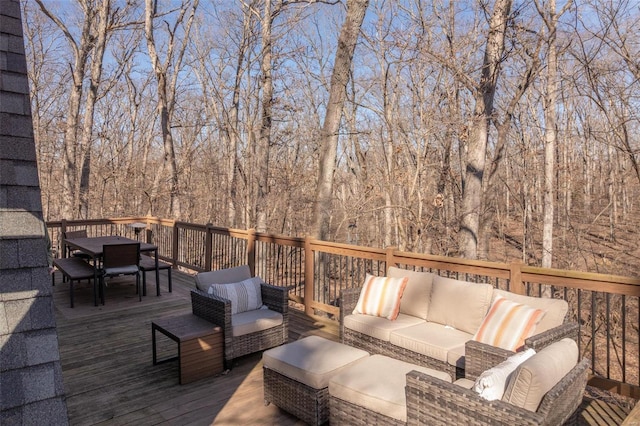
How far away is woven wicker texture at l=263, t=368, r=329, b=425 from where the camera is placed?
2823 millimetres

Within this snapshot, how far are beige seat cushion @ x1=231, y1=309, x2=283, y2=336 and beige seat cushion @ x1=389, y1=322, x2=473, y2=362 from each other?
45.8 inches

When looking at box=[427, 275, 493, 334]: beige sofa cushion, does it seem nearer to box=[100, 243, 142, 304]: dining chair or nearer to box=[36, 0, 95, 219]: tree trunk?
box=[100, 243, 142, 304]: dining chair

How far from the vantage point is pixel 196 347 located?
11.9ft

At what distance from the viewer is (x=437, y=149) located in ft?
31.0

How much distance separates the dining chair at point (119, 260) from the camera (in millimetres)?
5746

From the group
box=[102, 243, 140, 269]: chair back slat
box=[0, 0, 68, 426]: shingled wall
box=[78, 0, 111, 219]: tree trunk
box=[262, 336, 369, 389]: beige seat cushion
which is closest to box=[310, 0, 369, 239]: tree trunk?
box=[102, 243, 140, 269]: chair back slat

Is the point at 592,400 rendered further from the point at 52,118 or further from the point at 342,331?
the point at 52,118

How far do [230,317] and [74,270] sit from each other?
133 inches

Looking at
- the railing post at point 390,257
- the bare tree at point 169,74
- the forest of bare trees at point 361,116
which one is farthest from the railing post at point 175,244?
the railing post at point 390,257

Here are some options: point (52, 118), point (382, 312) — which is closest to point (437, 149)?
point (382, 312)

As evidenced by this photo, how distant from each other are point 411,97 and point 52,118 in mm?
13360

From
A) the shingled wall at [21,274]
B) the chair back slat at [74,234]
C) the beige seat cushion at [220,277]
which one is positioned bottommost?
the beige seat cushion at [220,277]

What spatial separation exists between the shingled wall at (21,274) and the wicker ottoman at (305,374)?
1544 mm

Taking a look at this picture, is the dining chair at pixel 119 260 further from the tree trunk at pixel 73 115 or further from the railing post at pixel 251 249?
the tree trunk at pixel 73 115
